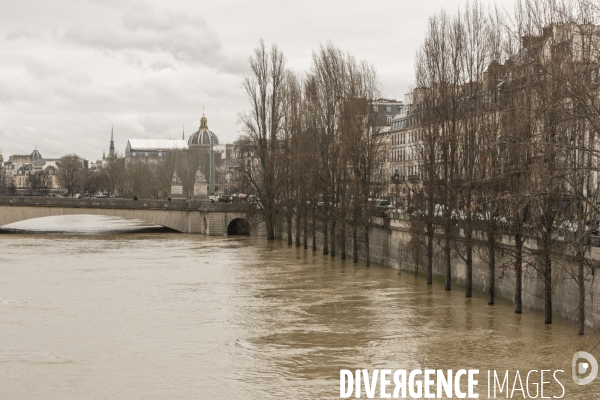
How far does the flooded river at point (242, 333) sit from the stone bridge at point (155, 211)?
92.2 feet

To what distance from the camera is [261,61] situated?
63.2 m

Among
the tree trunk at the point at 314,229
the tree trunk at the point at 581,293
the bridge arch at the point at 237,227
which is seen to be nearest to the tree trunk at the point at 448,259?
the tree trunk at the point at 581,293

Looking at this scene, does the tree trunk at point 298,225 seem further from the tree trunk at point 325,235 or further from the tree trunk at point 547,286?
the tree trunk at point 547,286

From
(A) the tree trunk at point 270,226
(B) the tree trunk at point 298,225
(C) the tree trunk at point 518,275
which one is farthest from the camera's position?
(A) the tree trunk at point 270,226

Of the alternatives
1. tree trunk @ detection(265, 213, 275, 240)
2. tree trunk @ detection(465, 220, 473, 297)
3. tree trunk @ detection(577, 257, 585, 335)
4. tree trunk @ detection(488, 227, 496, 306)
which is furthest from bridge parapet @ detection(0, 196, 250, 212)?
tree trunk @ detection(577, 257, 585, 335)

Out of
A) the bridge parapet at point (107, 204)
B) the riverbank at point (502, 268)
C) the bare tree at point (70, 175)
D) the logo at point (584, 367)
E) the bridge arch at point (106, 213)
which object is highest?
the bare tree at point (70, 175)

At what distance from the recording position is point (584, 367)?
20.8m

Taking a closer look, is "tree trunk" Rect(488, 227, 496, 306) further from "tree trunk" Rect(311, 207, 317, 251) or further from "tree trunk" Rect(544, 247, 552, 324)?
"tree trunk" Rect(311, 207, 317, 251)

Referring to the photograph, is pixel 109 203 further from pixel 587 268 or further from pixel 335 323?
pixel 587 268

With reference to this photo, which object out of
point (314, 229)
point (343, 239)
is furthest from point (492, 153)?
point (314, 229)

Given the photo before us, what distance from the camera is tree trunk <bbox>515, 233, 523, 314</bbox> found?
2620 cm

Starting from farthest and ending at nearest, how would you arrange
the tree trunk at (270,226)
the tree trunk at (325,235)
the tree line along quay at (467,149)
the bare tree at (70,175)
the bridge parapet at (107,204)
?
the bare tree at (70,175)
the bridge parapet at (107,204)
the tree trunk at (270,226)
the tree trunk at (325,235)
the tree line along quay at (467,149)

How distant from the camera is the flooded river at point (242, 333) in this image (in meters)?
20.1

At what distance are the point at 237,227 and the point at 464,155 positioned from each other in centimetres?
4269
